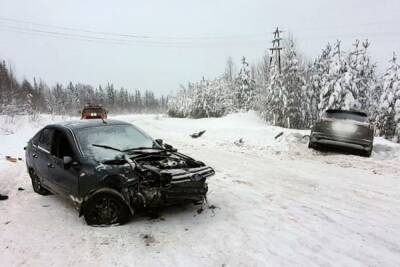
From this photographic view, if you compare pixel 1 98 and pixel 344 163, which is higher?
pixel 1 98

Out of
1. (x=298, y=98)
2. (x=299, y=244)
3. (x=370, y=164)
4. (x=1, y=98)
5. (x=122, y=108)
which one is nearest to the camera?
(x=299, y=244)

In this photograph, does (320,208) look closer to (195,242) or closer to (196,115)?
(195,242)

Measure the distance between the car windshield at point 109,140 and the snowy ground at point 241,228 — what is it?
3.89 ft

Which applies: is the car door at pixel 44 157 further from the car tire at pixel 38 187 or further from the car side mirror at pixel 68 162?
the car side mirror at pixel 68 162

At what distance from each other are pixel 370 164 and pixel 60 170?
359 inches

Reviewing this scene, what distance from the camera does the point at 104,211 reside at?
562cm

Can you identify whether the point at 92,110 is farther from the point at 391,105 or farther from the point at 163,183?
the point at 391,105

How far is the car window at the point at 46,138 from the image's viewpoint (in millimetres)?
7125

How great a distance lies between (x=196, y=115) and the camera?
60875mm

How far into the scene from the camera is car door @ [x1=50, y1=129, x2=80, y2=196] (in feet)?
19.4

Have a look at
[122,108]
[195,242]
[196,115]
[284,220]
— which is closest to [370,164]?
[284,220]

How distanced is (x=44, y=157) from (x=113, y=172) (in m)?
2.33

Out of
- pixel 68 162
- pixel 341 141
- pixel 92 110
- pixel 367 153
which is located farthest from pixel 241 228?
pixel 92 110

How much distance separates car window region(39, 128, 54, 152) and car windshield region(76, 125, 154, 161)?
0.95 metres
